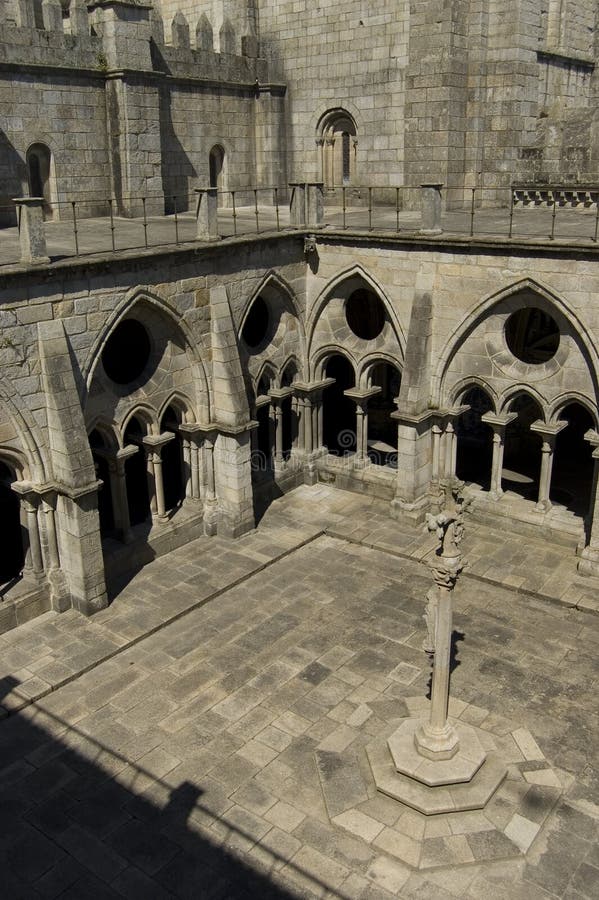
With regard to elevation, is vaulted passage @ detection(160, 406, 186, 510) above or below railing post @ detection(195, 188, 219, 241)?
below

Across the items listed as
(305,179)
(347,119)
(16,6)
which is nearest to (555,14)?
(347,119)

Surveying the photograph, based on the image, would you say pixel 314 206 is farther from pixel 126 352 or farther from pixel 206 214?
pixel 126 352

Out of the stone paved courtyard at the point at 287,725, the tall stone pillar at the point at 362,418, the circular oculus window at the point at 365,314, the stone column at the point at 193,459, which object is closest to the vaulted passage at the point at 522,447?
the tall stone pillar at the point at 362,418

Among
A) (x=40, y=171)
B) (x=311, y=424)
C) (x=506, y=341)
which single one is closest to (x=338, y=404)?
(x=311, y=424)

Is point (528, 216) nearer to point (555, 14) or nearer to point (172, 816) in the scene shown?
point (555, 14)

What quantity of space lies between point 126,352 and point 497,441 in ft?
24.5

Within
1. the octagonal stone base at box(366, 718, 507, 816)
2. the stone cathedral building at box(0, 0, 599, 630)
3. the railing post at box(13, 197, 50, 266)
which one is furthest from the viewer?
the stone cathedral building at box(0, 0, 599, 630)

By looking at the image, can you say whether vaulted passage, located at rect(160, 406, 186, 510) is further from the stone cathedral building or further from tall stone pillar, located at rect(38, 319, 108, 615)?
tall stone pillar, located at rect(38, 319, 108, 615)

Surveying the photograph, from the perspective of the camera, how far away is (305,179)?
2381cm

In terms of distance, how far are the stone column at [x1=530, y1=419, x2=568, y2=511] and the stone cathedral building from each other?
0.08 meters

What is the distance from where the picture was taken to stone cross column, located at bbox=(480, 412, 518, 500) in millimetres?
16188

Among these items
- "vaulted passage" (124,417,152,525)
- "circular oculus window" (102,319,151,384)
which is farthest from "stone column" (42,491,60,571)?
"circular oculus window" (102,319,151,384)

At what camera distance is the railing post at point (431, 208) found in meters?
15.5

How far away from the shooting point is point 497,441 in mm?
16469
